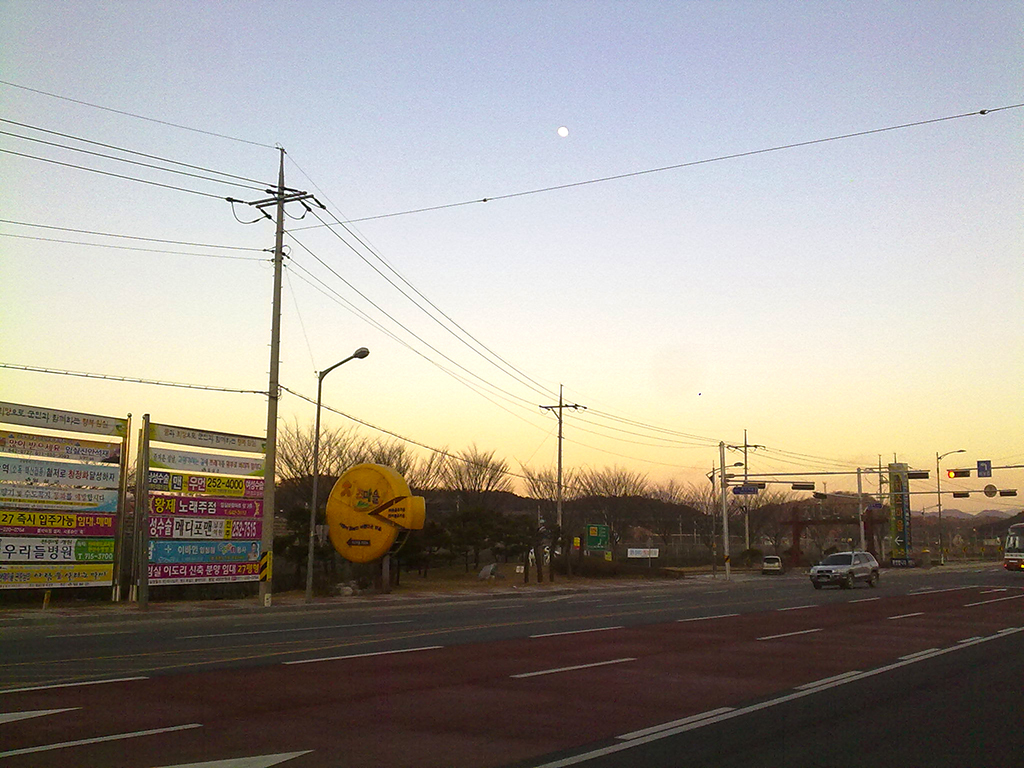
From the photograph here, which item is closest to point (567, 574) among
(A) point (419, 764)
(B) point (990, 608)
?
(B) point (990, 608)

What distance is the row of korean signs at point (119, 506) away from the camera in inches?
1041

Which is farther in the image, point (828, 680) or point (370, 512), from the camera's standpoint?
point (370, 512)

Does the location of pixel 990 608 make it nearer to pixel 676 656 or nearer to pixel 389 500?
pixel 676 656

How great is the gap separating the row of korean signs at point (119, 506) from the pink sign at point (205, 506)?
0.04 metres

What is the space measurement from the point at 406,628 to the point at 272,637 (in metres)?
3.63

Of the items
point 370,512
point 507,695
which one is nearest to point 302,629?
point 507,695

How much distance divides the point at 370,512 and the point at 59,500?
12.7 metres

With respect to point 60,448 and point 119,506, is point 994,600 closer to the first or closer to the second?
point 119,506

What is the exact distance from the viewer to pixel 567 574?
190ft

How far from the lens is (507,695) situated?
11.2 meters

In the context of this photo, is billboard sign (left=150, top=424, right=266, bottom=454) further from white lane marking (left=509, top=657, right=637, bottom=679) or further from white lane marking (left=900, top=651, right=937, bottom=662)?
white lane marking (left=900, top=651, right=937, bottom=662)

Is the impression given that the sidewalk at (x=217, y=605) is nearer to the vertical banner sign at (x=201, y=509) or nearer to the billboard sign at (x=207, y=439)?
the vertical banner sign at (x=201, y=509)

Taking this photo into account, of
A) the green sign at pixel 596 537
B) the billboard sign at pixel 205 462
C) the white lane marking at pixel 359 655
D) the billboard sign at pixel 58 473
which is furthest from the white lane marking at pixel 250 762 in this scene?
the green sign at pixel 596 537

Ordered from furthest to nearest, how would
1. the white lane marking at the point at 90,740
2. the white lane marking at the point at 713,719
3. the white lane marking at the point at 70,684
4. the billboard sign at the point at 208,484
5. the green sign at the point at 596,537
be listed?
the green sign at the point at 596,537
the billboard sign at the point at 208,484
the white lane marking at the point at 70,684
the white lane marking at the point at 713,719
the white lane marking at the point at 90,740
